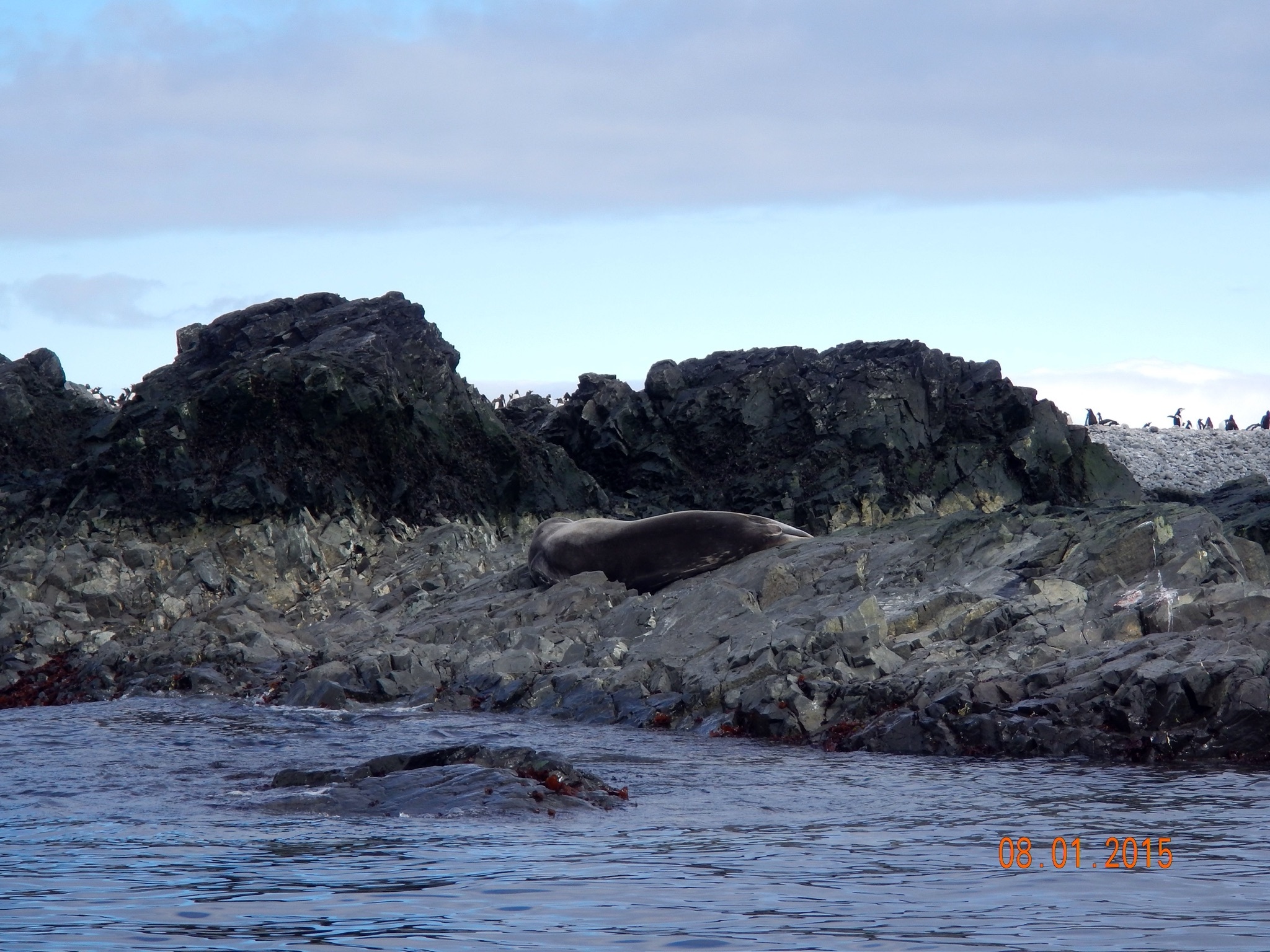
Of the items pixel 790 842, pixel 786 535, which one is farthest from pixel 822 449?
pixel 790 842

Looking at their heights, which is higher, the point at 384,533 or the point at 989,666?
the point at 384,533

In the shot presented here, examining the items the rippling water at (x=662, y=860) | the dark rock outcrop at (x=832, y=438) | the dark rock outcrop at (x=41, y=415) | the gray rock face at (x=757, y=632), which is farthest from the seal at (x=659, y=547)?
the dark rock outcrop at (x=41, y=415)

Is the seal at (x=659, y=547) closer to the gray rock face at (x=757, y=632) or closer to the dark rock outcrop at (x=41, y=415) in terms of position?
the gray rock face at (x=757, y=632)

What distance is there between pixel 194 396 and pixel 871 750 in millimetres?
17874

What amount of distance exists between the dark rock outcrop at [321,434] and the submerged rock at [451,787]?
15001 millimetres

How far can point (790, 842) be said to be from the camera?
9.35 metres

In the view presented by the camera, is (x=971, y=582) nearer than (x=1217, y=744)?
No

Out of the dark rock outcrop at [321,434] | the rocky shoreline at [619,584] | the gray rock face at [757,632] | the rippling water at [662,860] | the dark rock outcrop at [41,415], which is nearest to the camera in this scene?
the rippling water at [662,860]

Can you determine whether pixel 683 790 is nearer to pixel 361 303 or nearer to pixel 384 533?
pixel 384 533

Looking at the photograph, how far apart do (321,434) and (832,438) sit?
424 inches
